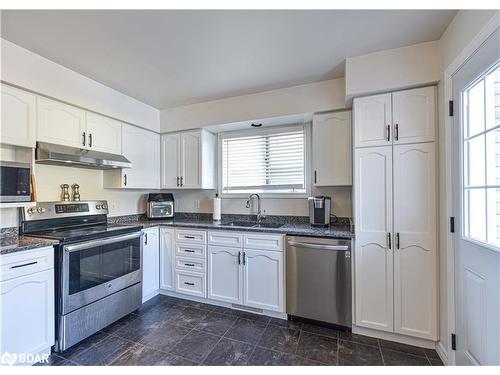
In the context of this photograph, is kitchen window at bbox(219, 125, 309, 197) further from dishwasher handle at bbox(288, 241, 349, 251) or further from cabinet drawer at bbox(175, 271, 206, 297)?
cabinet drawer at bbox(175, 271, 206, 297)

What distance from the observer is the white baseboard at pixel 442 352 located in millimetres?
1681

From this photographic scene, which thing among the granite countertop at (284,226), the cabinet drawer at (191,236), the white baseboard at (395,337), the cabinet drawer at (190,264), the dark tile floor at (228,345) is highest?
the granite countertop at (284,226)

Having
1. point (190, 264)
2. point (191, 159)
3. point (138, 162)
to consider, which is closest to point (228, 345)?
point (190, 264)

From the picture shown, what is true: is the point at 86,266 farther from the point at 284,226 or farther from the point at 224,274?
the point at 284,226

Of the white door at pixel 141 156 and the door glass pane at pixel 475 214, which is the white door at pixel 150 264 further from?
the door glass pane at pixel 475 214

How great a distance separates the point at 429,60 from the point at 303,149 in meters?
1.43

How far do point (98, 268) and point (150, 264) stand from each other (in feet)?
2.32

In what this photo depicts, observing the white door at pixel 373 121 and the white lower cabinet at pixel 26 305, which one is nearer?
the white lower cabinet at pixel 26 305

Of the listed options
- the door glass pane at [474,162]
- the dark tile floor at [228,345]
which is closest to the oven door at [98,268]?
the dark tile floor at [228,345]

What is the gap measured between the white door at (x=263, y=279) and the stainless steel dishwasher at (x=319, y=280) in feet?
0.30

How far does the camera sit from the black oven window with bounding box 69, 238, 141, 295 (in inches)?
75.0

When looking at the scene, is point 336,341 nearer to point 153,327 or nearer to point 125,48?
point 153,327

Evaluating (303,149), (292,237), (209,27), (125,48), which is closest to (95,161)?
(125,48)

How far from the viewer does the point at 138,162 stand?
3.02m
